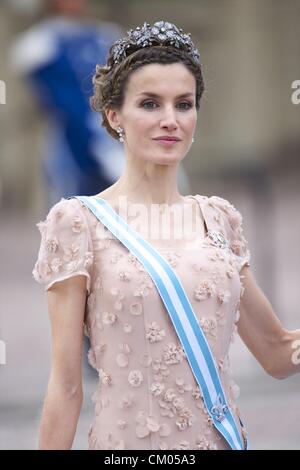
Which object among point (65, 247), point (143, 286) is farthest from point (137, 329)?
point (65, 247)

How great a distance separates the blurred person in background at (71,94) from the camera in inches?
251

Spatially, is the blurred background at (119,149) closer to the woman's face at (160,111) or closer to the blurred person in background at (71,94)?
the blurred person in background at (71,94)

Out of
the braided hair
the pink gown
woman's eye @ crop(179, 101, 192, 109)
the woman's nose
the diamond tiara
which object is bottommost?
the pink gown

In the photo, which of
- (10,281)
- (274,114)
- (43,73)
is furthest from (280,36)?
(43,73)

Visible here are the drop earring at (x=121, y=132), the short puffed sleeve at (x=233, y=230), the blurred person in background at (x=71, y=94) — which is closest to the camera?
the drop earring at (x=121, y=132)

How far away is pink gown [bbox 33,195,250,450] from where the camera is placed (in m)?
3.19

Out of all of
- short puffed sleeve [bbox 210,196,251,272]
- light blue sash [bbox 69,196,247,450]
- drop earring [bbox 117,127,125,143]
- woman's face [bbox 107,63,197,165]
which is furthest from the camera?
short puffed sleeve [bbox 210,196,251,272]

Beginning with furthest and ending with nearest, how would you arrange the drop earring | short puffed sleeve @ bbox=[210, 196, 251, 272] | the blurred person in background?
the blurred person in background
short puffed sleeve @ bbox=[210, 196, 251, 272]
the drop earring

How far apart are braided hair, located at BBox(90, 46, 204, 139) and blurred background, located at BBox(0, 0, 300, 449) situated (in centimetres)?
20

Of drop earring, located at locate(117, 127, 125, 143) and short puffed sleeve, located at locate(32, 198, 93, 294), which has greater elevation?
drop earring, located at locate(117, 127, 125, 143)

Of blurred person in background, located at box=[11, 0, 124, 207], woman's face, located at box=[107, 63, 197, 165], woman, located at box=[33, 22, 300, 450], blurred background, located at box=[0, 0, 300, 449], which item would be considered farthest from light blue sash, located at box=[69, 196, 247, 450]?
blurred person in background, located at box=[11, 0, 124, 207]

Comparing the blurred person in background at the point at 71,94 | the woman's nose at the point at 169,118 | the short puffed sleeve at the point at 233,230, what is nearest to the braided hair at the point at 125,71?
the woman's nose at the point at 169,118

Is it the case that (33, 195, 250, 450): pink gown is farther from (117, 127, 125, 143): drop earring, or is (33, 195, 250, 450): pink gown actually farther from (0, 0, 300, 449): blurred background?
(0, 0, 300, 449): blurred background

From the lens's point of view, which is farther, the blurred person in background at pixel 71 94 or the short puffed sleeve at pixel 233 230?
the blurred person in background at pixel 71 94
